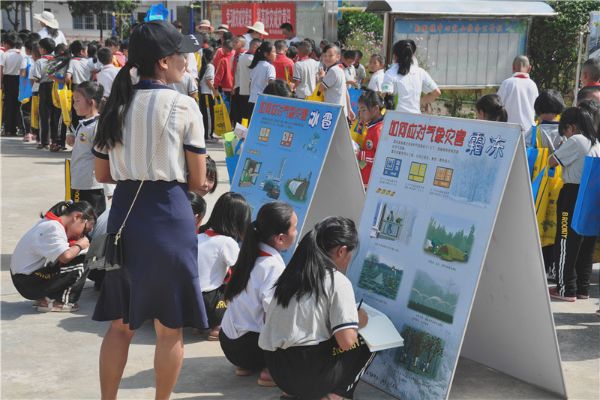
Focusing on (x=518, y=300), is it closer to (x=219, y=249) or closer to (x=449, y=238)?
(x=449, y=238)

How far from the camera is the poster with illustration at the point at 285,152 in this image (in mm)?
5828

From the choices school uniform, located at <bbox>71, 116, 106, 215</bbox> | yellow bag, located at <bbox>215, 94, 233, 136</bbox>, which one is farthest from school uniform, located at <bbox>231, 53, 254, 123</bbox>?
school uniform, located at <bbox>71, 116, 106, 215</bbox>

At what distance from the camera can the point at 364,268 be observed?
15.4 feet

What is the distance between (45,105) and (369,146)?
8198 mm

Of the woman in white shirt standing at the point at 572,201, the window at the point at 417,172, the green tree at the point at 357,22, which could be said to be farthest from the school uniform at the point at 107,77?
the green tree at the point at 357,22

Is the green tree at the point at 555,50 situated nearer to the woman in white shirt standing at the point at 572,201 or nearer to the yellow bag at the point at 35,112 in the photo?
the yellow bag at the point at 35,112

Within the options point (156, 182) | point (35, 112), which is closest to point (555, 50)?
point (35, 112)

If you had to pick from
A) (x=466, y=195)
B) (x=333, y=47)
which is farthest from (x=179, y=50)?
(x=333, y=47)

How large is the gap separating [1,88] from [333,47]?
7.02 meters

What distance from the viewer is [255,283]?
4.49 meters

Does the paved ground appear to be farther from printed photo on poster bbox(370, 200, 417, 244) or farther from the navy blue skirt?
the navy blue skirt

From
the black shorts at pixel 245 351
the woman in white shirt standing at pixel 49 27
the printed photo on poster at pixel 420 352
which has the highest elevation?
the woman in white shirt standing at pixel 49 27

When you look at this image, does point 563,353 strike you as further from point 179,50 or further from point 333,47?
point 333,47

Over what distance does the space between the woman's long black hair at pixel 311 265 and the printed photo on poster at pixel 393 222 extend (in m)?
0.45
